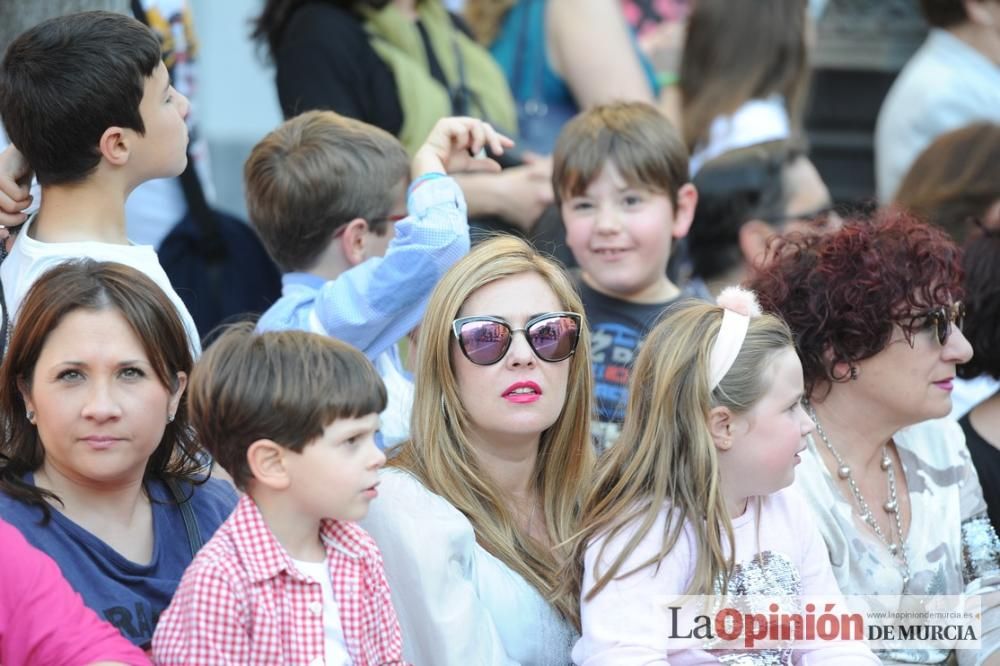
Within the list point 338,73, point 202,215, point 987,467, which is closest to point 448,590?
point 987,467

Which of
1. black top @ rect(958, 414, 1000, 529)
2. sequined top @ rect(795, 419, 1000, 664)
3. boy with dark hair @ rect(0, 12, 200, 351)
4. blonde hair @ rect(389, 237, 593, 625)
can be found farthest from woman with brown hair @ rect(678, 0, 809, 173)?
boy with dark hair @ rect(0, 12, 200, 351)

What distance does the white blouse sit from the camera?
118 inches

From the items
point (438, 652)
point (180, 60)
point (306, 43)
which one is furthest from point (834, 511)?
point (180, 60)

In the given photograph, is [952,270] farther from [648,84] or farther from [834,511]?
[648,84]

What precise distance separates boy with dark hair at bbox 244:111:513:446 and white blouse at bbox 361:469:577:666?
0.59 metres

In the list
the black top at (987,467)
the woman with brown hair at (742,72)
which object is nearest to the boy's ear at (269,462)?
the black top at (987,467)

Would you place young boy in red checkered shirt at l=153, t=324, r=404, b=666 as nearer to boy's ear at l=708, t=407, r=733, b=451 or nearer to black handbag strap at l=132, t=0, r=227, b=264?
boy's ear at l=708, t=407, r=733, b=451

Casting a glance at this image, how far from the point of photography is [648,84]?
546 cm

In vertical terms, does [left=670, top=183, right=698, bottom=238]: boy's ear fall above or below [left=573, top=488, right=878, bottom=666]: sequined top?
above

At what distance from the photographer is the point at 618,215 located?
170 inches

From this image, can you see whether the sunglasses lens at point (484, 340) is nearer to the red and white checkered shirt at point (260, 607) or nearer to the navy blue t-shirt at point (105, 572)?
the red and white checkered shirt at point (260, 607)

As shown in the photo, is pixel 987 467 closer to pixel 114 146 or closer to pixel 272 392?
pixel 272 392

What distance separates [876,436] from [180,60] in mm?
2494

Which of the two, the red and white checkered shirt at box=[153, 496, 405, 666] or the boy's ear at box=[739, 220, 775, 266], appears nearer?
the red and white checkered shirt at box=[153, 496, 405, 666]
